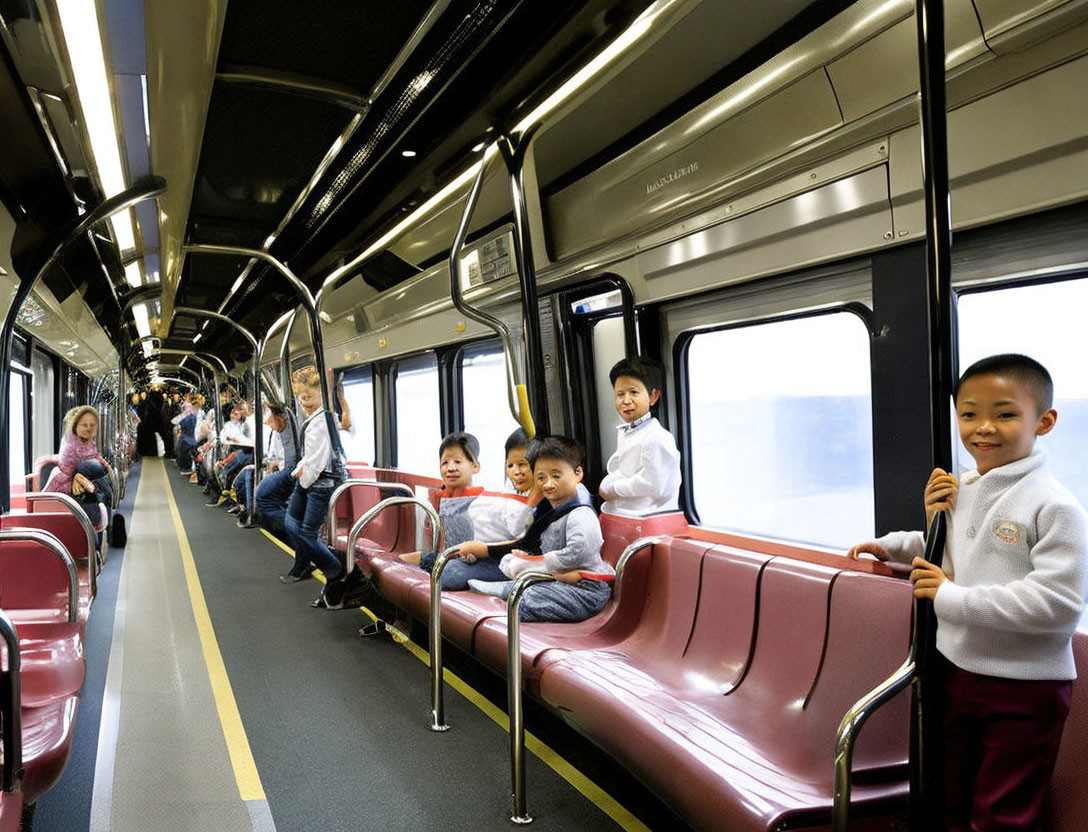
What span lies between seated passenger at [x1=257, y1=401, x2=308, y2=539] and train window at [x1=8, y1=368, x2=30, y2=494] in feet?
6.74

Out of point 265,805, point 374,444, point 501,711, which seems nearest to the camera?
point 265,805

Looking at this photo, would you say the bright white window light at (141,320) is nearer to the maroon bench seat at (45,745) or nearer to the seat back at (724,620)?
the maroon bench seat at (45,745)

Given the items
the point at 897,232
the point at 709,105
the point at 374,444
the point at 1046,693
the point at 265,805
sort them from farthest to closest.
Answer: the point at 374,444, the point at 709,105, the point at 265,805, the point at 897,232, the point at 1046,693

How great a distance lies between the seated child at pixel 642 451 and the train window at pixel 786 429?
254 mm

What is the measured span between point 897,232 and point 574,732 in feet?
7.80

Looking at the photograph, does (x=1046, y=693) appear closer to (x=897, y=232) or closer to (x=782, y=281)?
(x=897, y=232)

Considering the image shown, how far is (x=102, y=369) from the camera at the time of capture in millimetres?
10945

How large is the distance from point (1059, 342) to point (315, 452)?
5080 millimetres

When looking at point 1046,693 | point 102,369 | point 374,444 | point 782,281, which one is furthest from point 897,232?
point 102,369

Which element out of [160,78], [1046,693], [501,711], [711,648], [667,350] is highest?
[160,78]

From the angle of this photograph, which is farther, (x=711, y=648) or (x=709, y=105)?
(x=709, y=105)

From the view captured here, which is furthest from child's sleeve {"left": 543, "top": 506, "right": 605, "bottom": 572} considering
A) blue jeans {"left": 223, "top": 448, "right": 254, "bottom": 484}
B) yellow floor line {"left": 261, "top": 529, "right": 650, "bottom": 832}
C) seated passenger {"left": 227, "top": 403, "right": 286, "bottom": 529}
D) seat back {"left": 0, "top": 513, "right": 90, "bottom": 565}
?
blue jeans {"left": 223, "top": 448, "right": 254, "bottom": 484}

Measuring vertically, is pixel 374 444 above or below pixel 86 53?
below

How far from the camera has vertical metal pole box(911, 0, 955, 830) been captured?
1.51 metres
